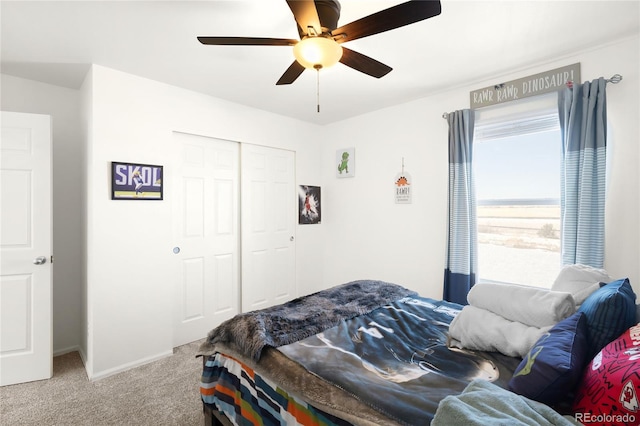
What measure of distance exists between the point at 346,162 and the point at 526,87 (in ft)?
6.88

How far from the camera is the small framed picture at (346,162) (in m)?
4.03

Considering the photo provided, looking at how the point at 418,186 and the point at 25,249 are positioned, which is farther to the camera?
the point at 418,186

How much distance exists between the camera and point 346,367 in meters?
1.35

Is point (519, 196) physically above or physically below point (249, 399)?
above

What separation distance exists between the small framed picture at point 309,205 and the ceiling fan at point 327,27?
2.43 meters

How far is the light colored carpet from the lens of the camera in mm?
1985

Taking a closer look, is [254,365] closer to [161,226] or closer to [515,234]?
[161,226]

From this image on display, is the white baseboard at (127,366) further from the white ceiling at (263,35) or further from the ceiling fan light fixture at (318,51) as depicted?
the ceiling fan light fixture at (318,51)

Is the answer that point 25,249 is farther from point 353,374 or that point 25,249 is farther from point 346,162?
point 346,162

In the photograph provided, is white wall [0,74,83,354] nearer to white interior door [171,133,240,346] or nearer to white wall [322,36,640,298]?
white interior door [171,133,240,346]

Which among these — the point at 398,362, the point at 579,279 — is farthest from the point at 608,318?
Result: the point at 398,362

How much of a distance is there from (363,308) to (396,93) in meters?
2.29

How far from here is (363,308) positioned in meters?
2.12

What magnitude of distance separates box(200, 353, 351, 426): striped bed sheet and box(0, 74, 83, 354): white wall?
6.74 feet
